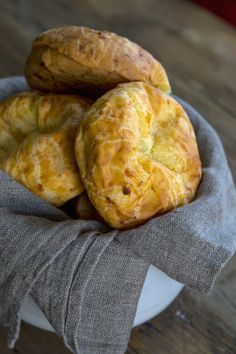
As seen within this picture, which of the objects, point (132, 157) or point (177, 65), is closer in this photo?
point (132, 157)

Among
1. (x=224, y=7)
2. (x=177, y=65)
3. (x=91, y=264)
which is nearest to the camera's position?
(x=91, y=264)

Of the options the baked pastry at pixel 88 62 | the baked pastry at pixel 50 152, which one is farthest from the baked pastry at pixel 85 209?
the baked pastry at pixel 88 62

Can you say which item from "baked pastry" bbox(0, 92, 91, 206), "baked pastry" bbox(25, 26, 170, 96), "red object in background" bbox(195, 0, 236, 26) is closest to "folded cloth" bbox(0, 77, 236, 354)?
"baked pastry" bbox(0, 92, 91, 206)

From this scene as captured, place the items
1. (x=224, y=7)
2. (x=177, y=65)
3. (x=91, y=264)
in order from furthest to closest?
(x=224, y=7) → (x=177, y=65) → (x=91, y=264)

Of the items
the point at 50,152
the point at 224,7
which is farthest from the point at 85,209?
the point at 224,7

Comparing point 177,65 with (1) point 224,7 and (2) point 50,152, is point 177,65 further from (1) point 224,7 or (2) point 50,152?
(2) point 50,152

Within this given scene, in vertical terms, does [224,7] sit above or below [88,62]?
below

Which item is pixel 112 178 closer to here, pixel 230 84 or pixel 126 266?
pixel 126 266
